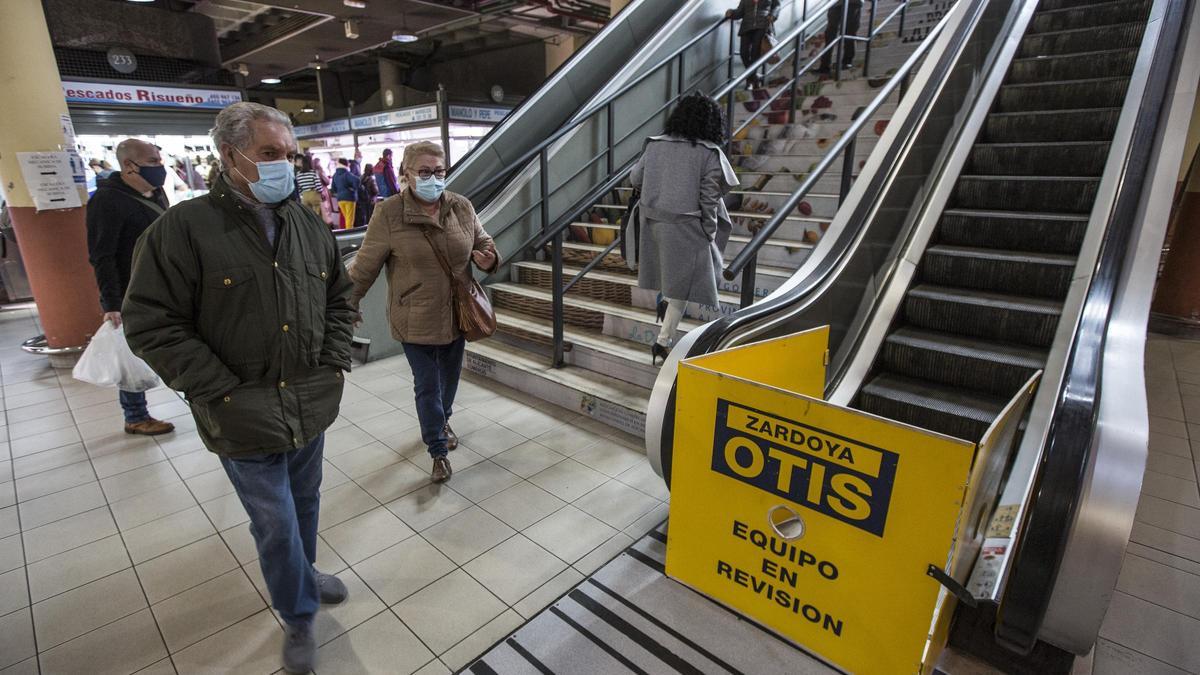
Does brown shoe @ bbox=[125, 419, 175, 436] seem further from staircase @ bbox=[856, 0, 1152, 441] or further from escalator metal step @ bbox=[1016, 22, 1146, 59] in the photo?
escalator metal step @ bbox=[1016, 22, 1146, 59]

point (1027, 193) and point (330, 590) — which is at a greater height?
point (1027, 193)

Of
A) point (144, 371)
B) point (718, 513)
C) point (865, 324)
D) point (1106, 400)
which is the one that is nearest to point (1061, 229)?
point (865, 324)

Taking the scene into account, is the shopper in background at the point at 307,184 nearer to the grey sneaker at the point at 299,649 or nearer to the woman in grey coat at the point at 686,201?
the woman in grey coat at the point at 686,201

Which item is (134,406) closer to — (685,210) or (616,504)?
(616,504)

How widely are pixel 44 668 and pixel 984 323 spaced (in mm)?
3797

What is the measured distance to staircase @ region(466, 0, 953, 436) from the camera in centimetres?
370

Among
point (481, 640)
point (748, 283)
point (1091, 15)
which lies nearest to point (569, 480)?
point (481, 640)

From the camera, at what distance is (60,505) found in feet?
8.91

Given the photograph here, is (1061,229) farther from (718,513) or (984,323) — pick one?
(718,513)

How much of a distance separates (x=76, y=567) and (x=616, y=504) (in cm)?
212

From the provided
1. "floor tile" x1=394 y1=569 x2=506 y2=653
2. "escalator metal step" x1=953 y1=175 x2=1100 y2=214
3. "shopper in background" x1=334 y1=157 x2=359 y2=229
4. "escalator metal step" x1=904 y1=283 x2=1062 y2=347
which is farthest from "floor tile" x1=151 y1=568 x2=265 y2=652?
"shopper in background" x1=334 y1=157 x2=359 y2=229

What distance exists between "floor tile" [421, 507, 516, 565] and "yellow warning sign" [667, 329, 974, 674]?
77 centimetres

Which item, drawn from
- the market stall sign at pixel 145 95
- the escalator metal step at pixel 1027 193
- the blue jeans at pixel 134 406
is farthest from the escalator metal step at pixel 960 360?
the market stall sign at pixel 145 95

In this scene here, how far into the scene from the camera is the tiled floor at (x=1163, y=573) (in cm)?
183
